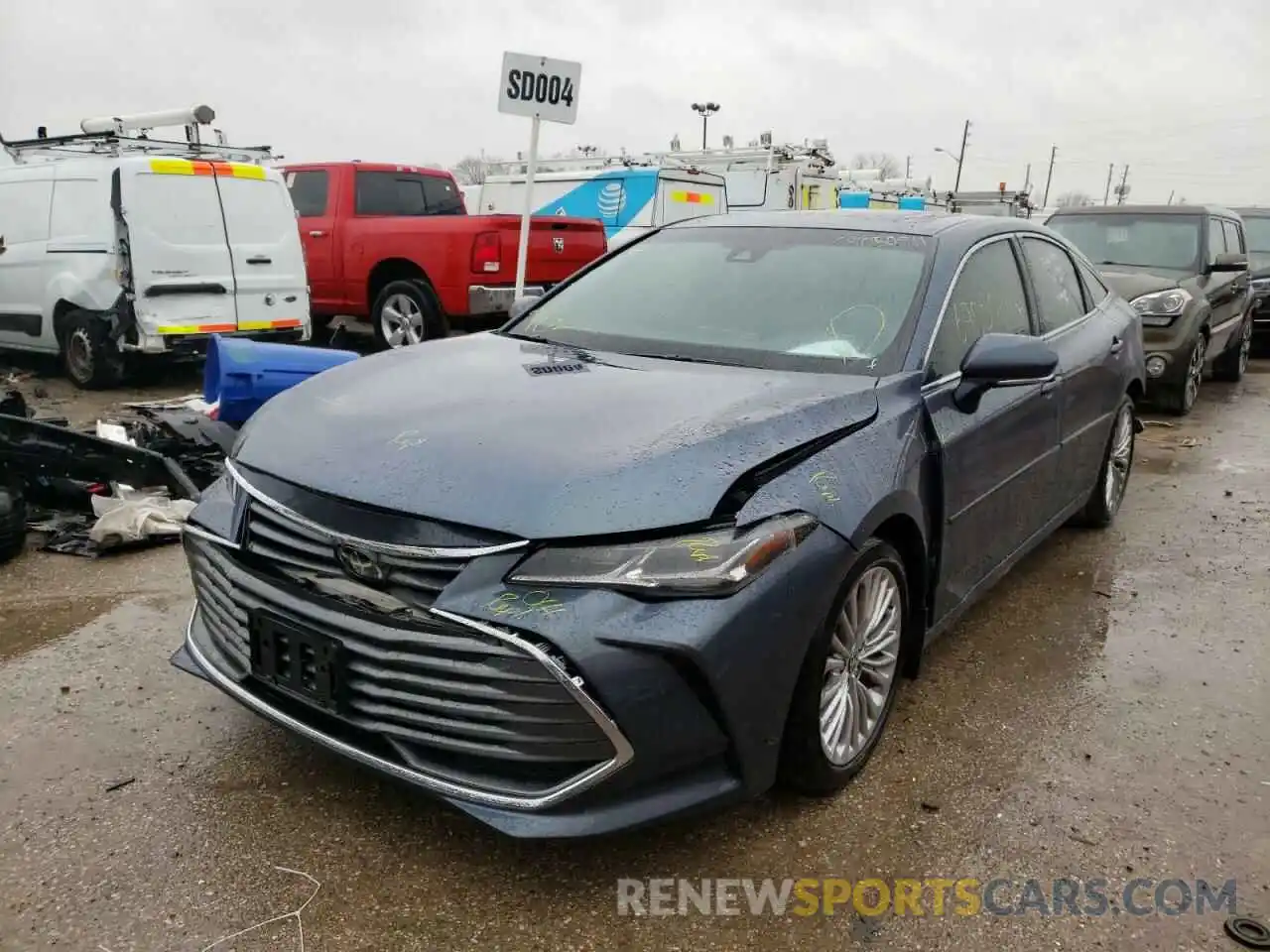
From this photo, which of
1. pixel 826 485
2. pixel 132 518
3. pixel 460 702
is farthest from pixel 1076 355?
pixel 132 518

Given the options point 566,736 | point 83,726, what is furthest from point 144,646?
point 566,736

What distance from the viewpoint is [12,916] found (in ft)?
7.31

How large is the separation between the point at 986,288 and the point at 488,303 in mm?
6257

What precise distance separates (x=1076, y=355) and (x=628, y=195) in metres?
9.76

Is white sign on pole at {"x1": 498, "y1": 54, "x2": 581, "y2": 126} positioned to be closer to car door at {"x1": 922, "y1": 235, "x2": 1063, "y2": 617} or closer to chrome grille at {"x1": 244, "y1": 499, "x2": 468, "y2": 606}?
car door at {"x1": 922, "y1": 235, "x2": 1063, "y2": 617}

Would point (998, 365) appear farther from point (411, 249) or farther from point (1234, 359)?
point (1234, 359)

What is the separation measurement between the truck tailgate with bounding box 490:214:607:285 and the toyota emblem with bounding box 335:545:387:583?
7401 millimetres

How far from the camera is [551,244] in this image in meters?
9.87

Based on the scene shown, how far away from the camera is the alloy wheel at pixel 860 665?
2.64 metres

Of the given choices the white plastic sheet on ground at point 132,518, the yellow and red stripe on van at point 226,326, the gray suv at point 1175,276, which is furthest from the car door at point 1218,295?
the white plastic sheet on ground at point 132,518

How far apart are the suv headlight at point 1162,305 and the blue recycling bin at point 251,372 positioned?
21.6 feet

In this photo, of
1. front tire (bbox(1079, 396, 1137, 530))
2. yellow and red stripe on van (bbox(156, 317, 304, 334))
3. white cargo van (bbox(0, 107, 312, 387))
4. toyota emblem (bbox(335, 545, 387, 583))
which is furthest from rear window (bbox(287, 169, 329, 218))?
toyota emblem (bbox(335, 545, 387, 583))

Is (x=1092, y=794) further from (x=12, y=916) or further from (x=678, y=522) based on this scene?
(x=12, y=916)

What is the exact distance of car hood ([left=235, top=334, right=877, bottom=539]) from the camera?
2234mm
